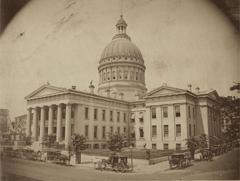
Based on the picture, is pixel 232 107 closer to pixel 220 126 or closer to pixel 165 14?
pixel 220 126

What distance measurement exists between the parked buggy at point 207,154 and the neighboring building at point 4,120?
4.73 meters

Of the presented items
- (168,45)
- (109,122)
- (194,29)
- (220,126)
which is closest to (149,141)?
(109,122)

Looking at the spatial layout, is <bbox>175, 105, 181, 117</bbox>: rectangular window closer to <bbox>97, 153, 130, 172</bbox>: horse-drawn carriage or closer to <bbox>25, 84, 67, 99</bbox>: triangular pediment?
<bbox>97, 153, 130, 172</bbox>: horse-drawn carriage

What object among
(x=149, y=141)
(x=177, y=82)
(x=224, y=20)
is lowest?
(x=149, y=141)

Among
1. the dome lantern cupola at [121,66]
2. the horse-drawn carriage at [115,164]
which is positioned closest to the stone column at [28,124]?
the dome lantern cupola at [121,66]

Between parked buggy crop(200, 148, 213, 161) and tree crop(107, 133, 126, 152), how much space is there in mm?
1841

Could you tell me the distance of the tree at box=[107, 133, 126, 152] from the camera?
25.8 ft

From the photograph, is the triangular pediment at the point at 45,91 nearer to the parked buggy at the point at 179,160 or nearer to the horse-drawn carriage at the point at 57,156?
the horse-drawn carriage at the point at 57,156

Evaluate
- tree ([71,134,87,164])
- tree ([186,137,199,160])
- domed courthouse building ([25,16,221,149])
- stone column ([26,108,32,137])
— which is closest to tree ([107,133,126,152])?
domed courthouse building ([25,16,221,149])

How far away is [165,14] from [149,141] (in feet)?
10.3

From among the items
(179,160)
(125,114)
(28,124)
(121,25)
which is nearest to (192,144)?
(179,160)

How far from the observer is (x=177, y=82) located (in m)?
8.22

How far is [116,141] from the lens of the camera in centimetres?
804

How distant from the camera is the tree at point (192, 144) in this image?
770 cm
